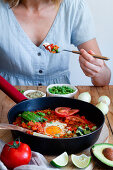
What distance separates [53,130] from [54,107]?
301mm

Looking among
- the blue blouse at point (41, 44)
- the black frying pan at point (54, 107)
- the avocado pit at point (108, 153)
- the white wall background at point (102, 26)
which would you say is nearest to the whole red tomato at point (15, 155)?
the black frying pan at point (54, 107)

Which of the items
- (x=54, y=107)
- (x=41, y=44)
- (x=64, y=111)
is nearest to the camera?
(x=64, y=111)

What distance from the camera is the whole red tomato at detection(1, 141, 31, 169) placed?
105cm

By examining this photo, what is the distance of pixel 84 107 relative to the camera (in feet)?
5.00

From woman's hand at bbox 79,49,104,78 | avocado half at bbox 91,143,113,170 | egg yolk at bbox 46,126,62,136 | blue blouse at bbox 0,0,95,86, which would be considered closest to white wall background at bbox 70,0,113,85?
blue blouse at bbox 0,0,95,86

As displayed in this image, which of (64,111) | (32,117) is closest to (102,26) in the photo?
(64,111)

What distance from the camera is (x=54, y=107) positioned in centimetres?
160

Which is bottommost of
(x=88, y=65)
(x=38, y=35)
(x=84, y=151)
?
(x=84, y=151)

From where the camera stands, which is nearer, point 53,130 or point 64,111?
point 53,130

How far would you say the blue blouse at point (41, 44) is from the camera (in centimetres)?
223

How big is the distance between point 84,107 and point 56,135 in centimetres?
34

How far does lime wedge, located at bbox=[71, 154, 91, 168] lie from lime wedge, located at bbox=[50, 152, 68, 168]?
0.11ft

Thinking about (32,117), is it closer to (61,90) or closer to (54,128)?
(54,128)

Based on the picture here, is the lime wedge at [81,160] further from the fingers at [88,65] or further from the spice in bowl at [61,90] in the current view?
the fingers at [88,65]
